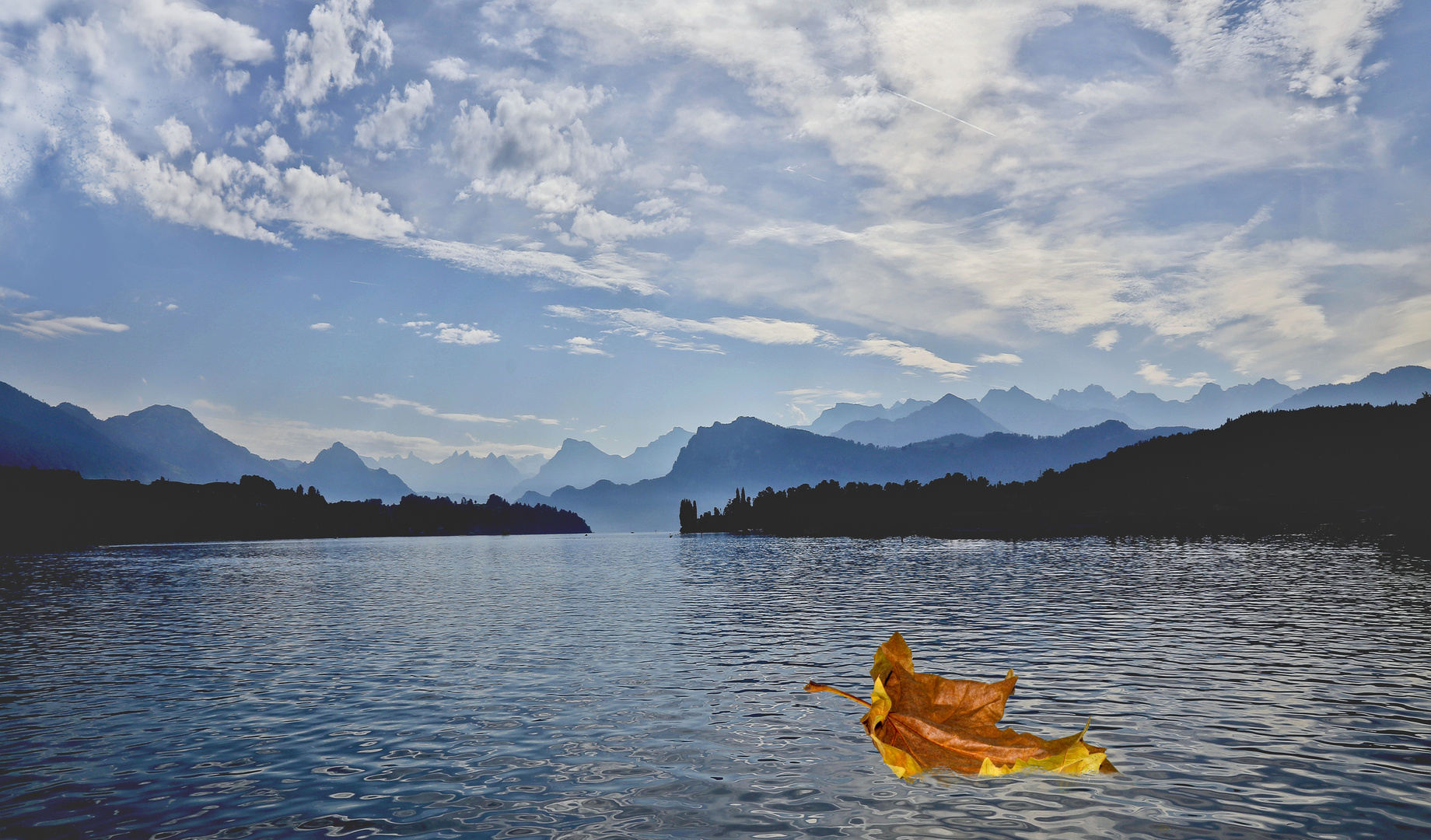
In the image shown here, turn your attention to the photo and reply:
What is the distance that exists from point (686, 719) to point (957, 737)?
11.0 metres

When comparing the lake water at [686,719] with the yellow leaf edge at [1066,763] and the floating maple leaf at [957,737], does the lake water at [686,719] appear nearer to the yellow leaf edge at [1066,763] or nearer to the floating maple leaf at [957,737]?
the yellow leaf edge at [1066,763]

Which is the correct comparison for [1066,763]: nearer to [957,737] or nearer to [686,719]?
[957,737]

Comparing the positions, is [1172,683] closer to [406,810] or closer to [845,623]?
[845,623]

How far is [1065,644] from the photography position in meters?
44.0

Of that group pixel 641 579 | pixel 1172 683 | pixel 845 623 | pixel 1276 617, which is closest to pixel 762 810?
pixel 1172 683

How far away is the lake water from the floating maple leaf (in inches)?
26.7

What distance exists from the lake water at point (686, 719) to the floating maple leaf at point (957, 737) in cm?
68

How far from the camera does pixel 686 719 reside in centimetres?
2775

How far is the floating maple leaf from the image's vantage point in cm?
2030

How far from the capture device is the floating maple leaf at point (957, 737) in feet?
66.6

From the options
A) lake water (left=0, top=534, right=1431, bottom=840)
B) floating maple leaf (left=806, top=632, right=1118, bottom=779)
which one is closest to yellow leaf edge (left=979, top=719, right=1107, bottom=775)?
floating maple leaf (left=806, top=632, right=1118, bottom=779)

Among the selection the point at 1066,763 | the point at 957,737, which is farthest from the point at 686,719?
the point at 1066,763

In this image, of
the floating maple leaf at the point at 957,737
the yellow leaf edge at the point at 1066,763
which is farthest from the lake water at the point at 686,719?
the floating maple leaf at the point at 957,737

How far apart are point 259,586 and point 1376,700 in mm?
118637
